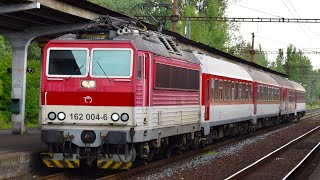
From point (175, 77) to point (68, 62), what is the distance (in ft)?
10.6

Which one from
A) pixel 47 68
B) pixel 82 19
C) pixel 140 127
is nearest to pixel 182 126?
pixel 140 127

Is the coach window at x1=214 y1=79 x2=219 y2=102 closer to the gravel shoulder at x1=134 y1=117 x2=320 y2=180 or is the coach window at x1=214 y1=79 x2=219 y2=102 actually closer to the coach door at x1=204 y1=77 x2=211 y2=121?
the coach door at x1=204 y1=77 x2=211 y2=121

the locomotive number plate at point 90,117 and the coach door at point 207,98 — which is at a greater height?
the coach door at point 207,98

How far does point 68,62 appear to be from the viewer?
40.2 feet

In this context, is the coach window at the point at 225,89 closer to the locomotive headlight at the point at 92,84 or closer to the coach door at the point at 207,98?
the coach door at the point at 207,98

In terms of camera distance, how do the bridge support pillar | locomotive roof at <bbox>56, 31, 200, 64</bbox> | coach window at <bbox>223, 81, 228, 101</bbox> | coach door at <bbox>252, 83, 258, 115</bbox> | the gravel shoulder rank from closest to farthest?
locomotive roof at <bbox>56, 31, 200, 64</bbox>
the gravel shoulder
the bridge support pillar
coach window at <bbox>223, 81, 228, 101</bbox>
coach door at <bbox>252, 83, 258, 115</bbox>

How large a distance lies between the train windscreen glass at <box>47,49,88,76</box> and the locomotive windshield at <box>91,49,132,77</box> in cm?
25

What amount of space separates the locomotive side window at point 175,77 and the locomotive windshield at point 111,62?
1213mm

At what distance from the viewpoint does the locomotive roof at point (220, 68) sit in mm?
18109

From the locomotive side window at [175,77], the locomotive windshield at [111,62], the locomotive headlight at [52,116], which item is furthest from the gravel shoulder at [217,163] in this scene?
the locomotive windshield at [111,62]

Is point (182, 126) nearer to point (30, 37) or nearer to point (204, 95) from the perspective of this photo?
point (204, 95)

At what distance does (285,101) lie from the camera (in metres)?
38.8

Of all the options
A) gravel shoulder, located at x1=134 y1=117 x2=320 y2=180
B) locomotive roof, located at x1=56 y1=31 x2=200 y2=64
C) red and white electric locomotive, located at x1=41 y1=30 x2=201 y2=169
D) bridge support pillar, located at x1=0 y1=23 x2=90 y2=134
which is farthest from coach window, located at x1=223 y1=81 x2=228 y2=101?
red and white electric locomotive, located at x1=41 y1=30 x2=201 y2=169

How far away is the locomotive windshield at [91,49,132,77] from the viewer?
470 inches
